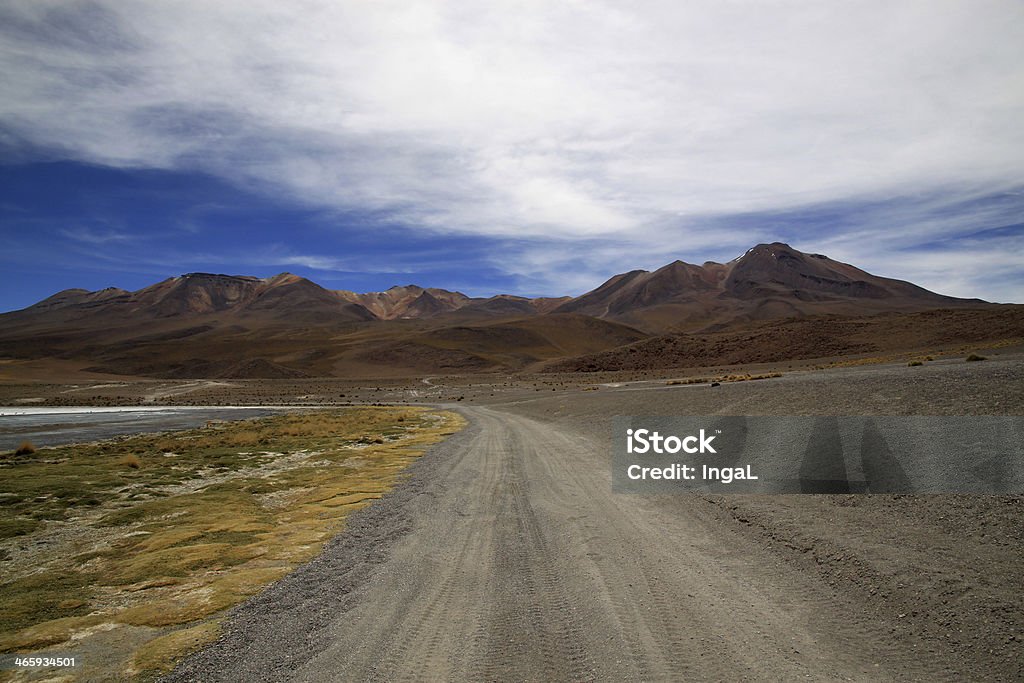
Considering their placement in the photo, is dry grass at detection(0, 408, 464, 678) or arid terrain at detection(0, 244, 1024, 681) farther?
dry grass at detection(0, 408, 464, 678)

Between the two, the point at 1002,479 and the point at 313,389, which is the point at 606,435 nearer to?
the point at 1002,479

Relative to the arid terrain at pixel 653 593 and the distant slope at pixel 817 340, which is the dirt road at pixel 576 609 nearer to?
the arid terrain at pixel 653 593

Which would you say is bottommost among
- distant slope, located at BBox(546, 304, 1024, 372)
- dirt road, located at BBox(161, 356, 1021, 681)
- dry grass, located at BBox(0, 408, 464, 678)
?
dry grass, located at BBox(0, 408, 464, 678)

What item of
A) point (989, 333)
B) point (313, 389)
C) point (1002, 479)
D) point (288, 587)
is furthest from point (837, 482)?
point (313, 389)

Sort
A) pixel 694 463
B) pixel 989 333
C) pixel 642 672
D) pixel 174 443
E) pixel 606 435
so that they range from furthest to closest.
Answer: pixel 989 333
pixel 174 443
pixel 606 435
pixel 694 463
pixel 642 672

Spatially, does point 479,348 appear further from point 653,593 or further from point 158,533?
point 653,593

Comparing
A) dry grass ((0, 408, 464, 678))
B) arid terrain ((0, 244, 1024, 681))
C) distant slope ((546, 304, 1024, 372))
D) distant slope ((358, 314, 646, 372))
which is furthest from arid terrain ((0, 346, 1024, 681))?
distant slope ((358, 314, 646, 372))

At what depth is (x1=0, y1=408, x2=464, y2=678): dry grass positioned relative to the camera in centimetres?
630

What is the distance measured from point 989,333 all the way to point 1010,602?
76405 millimetres

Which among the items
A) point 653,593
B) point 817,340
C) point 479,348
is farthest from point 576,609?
point 479,348

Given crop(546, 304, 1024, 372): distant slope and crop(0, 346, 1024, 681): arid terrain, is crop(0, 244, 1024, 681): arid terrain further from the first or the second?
crop(546, 304, 1024, 372): distant slope

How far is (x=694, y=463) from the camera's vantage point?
15164 millimetres

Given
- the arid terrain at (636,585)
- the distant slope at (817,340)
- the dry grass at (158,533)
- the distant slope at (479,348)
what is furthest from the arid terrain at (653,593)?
the distant slope at (479,348)

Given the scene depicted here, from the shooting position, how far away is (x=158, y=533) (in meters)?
10.2
